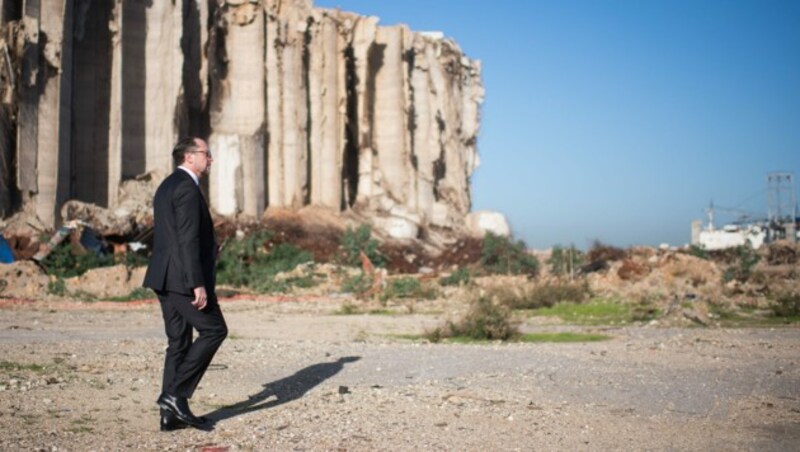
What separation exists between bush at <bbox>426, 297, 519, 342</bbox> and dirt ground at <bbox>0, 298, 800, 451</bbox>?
55 cm

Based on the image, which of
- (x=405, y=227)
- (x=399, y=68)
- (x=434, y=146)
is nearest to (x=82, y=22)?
(x=405, y=227)

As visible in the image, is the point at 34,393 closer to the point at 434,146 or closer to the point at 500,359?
the point at 500,359

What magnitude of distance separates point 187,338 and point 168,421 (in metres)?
0.57

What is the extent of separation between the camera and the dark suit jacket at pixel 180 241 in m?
6.14

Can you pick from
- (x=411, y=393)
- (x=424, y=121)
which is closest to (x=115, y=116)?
(x=424, y=121)

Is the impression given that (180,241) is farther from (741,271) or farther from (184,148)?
(741,271)

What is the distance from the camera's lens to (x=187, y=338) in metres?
6.32

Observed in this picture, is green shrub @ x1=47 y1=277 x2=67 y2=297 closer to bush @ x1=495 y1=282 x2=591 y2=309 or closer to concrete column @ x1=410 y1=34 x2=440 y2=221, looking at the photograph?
bush @ x1=495 y1=282 x2=591 y2=309

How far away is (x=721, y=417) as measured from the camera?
6.80m

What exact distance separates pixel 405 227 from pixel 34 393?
34.5m

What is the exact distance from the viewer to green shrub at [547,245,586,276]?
1193 inches

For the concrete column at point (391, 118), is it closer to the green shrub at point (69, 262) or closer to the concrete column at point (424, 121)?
the concrete column at point (424, 121)

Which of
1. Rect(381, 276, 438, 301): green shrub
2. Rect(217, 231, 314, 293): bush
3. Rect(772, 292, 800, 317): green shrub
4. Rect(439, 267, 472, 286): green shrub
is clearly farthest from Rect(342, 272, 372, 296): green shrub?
Rect(772, 292, 800, 317): green shrub

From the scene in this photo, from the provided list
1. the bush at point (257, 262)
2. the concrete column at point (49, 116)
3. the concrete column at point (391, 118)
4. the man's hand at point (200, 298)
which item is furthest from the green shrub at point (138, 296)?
the concrete column at point (391, 118)
